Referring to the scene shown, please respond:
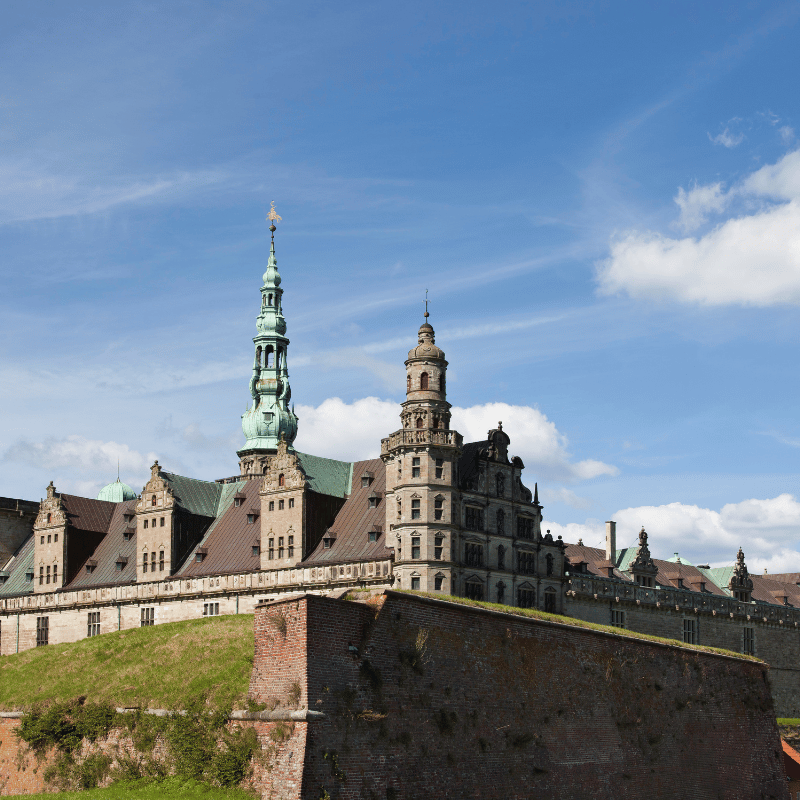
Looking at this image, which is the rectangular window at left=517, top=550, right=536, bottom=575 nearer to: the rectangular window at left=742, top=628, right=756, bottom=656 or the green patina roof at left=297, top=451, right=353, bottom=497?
the green patina roof at left=297, top=451, right=353, bottom=497

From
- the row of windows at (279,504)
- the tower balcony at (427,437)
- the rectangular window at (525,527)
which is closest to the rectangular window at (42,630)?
the row of windows at (279,504)

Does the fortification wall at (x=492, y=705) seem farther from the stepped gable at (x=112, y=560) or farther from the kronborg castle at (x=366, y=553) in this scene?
the stepped gable at (x=112, y=560)

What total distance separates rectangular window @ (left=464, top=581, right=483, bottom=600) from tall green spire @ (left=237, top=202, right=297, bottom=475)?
130 ft

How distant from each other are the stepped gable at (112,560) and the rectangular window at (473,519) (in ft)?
84.7

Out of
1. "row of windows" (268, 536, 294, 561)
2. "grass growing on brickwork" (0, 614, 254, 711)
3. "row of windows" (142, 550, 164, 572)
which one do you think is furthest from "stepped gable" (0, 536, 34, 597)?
"grass growing on brickwork" (0, 614, 254, 711)

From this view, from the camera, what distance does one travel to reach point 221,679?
37781 mm

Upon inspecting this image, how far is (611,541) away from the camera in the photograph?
94.9 meters

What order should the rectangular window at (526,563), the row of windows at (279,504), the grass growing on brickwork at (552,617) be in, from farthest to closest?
the row of windows at (279,504) → the rectangular window at (526,563) → the grass growing on brickwork at (552,617)

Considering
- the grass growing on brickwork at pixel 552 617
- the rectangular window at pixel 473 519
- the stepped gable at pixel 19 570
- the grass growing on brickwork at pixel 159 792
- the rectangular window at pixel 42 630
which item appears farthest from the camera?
the stepped gable at pixel 19 570

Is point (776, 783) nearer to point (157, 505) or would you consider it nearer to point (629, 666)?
point (629, 666)

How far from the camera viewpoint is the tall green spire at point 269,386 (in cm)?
10569

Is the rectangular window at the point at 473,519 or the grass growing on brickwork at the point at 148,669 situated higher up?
the rectangular window at the point at 473,519

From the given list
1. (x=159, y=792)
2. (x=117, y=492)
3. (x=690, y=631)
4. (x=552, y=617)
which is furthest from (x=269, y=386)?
(x=159, y=792)

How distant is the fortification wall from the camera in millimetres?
34500
